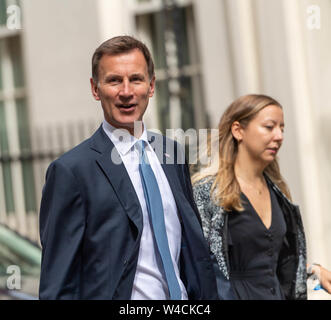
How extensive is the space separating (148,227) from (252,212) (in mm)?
1230

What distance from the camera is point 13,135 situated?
10.7 m

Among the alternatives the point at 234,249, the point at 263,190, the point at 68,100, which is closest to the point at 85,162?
the point at 234,249

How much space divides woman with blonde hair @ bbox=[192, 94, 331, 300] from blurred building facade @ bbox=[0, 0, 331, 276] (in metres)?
3.80

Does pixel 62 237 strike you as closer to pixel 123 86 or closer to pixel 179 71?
pixel 123 86

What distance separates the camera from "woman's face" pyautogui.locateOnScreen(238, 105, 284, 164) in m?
3.47

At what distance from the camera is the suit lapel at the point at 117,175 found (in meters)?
2.25

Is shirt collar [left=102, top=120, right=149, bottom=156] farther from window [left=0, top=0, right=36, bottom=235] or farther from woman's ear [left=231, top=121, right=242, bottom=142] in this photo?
window [left=0, top=0, right=36, bottom=235]

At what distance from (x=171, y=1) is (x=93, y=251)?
7.11 m

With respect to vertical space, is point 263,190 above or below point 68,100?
below

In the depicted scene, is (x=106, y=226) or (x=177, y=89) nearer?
(x=106, y=226)
